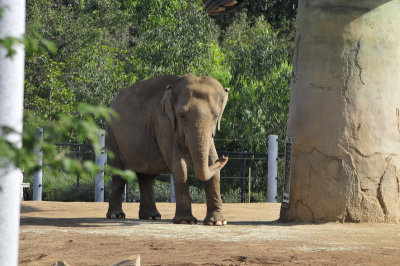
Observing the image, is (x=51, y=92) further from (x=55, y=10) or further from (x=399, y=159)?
(x=399, y=159)

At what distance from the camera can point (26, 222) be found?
10109 millimetres

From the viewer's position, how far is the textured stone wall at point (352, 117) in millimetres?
9555

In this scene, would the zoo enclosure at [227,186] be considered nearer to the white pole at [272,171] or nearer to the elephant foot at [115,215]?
the white pole at [272,171]

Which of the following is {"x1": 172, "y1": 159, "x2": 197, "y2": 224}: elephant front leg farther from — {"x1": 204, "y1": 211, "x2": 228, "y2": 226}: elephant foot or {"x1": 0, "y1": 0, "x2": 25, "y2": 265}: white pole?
{"x1": 0, "y1": 0, "x2": 25, "y2": 265}: white pole

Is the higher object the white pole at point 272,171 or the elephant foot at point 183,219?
the white pole at point 272,171

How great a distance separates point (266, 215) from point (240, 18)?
80.4ft

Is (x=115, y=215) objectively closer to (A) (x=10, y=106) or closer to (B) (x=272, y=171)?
(B) (x=272, y=171)

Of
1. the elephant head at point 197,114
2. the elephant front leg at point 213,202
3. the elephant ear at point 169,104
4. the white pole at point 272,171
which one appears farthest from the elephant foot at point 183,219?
the white pole at point 272,171

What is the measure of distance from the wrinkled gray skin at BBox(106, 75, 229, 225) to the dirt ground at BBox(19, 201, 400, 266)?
537 millimetres

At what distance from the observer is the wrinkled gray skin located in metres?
9.55

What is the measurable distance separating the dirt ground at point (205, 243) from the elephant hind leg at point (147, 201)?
843 millimetres

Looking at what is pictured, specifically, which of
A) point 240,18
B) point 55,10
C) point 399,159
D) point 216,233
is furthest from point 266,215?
point 240,18

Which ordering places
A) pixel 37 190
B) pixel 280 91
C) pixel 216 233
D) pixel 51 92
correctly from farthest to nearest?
1. pixel 51 92
2. pixel 280 91
3. pixel 37 190
4. pixel 216 233

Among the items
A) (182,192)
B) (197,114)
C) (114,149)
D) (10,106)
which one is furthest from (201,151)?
(10,106)
